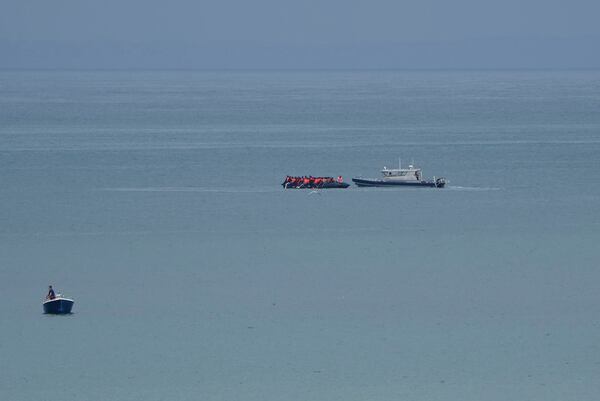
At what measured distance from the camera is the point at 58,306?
29.8 metres

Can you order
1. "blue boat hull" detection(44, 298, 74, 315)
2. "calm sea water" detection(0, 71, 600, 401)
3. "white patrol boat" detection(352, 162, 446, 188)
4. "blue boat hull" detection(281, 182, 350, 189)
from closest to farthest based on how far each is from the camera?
"calm sea water" detection(0, 71, 600, 401), "blue boat hull" detection(44, 298, 74, 315), "blue boat hull" detection(281, 182, 350, 189), "white patrol boat" detection(352, 162, 446, 188)

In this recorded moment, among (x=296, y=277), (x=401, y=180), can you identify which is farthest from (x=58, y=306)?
(x=401, y=180)

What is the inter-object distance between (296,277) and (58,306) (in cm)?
645

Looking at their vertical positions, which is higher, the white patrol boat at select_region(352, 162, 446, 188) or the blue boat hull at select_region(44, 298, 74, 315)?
the white patrol boat at select_region(352, 162, 446, 188)

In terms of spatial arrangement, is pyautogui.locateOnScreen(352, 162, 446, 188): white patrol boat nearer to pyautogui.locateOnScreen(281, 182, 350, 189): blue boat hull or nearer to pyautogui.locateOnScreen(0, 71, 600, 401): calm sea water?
pyautogui.locateOnScreen(0, 71, 600, 401): calm sea water

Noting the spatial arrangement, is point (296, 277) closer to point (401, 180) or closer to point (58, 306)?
point (58, 306)

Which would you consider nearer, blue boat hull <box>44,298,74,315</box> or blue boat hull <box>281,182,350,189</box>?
blue boat hull <box>44,298,74,315</box>

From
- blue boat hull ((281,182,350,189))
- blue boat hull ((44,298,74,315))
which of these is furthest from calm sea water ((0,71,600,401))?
blue boat hull ((281,182,350,189))

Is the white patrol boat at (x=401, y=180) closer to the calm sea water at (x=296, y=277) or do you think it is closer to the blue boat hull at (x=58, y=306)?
the calm sea water at (x=296, y=277)

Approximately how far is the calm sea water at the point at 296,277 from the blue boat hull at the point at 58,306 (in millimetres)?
206

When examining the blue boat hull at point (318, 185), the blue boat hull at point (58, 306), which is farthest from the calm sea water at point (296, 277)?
the blue boat hull at point (318, 185)

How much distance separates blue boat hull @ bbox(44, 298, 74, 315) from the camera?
29688mm

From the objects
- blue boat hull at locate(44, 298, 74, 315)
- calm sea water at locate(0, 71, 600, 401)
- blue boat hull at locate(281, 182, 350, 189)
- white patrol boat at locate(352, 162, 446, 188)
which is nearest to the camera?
calm sea water at locate(0, 71, 600, 401)

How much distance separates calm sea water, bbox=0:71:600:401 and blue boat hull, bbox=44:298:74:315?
0.21 meters
